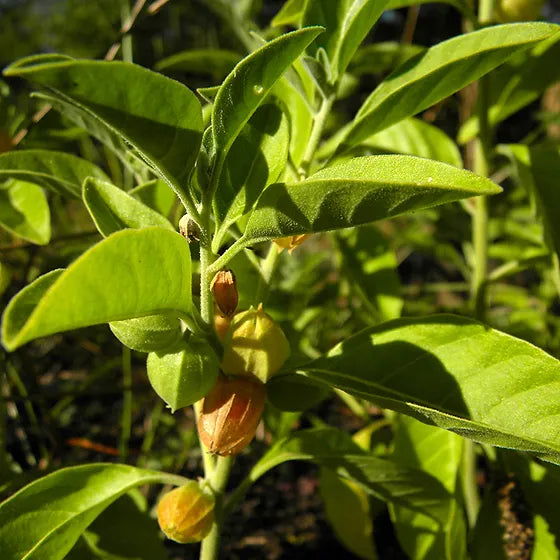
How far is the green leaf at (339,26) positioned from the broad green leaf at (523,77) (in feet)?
1.14

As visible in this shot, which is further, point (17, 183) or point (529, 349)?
point (17, 183)

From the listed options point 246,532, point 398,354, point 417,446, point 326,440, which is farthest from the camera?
point 246,532

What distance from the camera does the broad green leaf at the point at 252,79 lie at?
0.32m

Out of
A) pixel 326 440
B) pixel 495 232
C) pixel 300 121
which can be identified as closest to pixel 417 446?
pixel 326 440

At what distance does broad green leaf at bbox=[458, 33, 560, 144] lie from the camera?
0.77 meters

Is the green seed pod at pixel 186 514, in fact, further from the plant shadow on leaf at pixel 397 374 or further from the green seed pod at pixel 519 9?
the green seed pod at pixel 519 9

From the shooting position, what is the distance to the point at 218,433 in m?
0.43

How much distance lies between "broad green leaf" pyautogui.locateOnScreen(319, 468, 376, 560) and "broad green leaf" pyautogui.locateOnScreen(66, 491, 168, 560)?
280 mm

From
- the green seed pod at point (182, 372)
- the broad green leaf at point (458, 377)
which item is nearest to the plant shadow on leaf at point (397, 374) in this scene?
the broad green leaf at point (458, 377)

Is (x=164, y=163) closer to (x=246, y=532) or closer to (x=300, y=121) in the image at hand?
(x=300, y=121)

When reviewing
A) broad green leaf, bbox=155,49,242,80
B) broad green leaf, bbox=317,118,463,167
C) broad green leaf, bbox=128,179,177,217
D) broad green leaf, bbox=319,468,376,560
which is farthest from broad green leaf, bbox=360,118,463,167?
broad green leaf, bbox=319,468,376,560

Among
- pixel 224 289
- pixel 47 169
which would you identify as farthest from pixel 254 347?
pixel 47 169

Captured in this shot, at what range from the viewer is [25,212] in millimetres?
641

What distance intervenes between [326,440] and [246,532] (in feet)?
1.73
